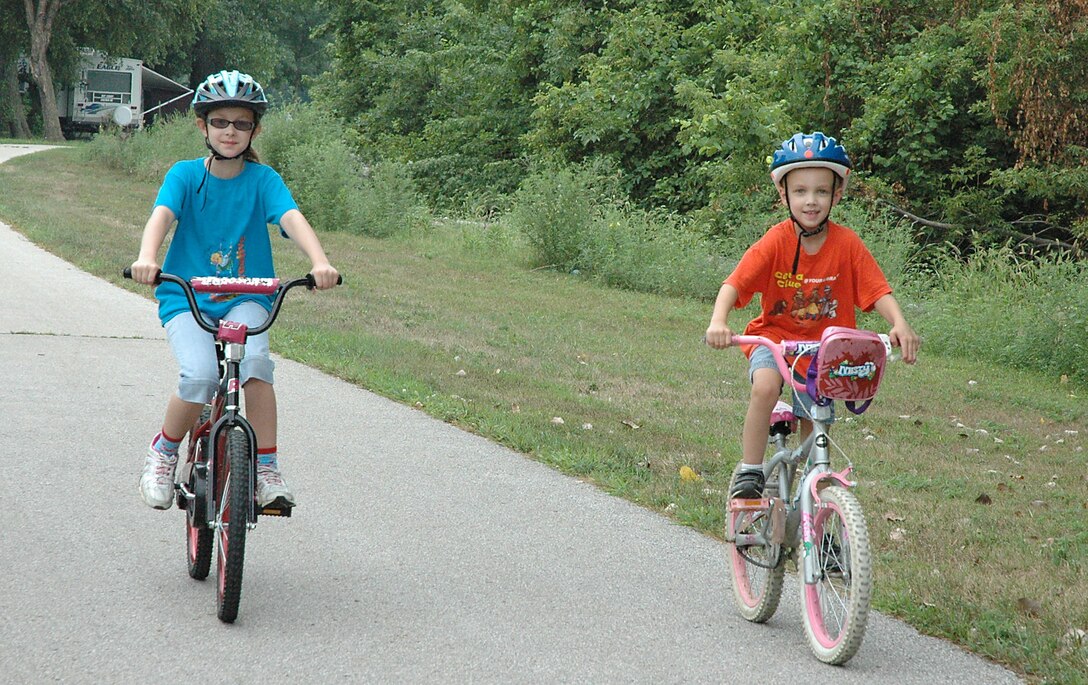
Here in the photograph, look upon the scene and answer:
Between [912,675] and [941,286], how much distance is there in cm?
1336

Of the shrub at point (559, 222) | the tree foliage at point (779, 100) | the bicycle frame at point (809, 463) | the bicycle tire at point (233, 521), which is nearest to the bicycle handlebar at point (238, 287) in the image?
the bicycle tire at point (233, 521)

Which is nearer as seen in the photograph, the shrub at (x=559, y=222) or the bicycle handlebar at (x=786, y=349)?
the bicycle handlebar at (x=786, y=349)

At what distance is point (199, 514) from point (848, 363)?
2.36m

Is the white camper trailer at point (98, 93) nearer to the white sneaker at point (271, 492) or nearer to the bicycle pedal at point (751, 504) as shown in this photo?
the white sneaker at point (271, 492)

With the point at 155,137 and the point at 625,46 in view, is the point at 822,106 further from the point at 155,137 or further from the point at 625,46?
the point at 155,137

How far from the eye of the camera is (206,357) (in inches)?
196

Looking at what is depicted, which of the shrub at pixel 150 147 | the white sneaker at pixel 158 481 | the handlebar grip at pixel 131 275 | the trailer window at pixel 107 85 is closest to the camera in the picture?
the handlebar grip at pixel 131 275

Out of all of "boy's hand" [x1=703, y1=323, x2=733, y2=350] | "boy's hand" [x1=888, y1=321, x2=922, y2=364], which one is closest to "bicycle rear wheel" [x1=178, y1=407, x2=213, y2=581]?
"boy's hand" [x1=703, y1=323, x2=733, y2=350]

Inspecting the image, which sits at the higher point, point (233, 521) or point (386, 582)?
point (233, 521)

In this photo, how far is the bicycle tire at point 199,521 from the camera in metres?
4.92

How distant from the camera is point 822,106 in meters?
21.9

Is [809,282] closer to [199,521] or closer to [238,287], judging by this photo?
[238,287]

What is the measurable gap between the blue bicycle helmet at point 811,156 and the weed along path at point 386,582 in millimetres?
1705

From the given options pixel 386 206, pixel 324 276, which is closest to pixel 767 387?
→ pixel 324 276
